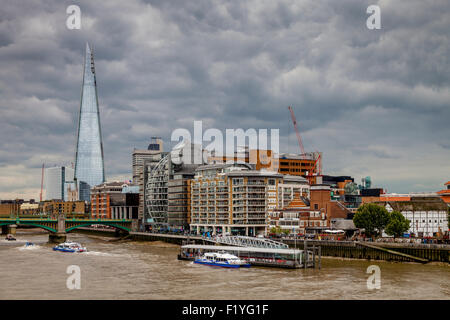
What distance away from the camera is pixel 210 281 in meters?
71.8

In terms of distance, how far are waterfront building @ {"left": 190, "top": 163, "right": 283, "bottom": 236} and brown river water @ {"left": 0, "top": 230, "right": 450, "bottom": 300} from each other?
5253 centimetres

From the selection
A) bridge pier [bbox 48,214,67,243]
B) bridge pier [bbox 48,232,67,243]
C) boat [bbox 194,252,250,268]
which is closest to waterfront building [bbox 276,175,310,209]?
bridge pier [bbox 48,214,67,243]

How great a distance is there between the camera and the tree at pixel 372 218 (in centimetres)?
12200

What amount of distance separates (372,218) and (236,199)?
4362 centimetres

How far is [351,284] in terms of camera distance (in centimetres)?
6838

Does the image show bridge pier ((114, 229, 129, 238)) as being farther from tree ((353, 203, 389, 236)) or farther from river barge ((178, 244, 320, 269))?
river barge ((178, 244, 320, 269))

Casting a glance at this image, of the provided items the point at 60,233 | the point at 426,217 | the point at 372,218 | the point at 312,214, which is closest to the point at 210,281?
the point at 372,218

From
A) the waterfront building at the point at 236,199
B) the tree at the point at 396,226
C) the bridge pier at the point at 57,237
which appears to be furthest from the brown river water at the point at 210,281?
the bridge pier at the point at 57,237

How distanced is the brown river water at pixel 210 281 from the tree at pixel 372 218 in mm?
23723

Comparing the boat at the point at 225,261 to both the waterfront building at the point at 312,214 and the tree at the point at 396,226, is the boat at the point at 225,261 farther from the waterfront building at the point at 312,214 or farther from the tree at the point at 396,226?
the waterfront building at the point at 312,214

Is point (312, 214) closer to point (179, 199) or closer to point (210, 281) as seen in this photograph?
point (179, 199)

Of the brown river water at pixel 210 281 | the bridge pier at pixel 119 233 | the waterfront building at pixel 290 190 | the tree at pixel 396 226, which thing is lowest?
the bridge pier at pixel 119 233
